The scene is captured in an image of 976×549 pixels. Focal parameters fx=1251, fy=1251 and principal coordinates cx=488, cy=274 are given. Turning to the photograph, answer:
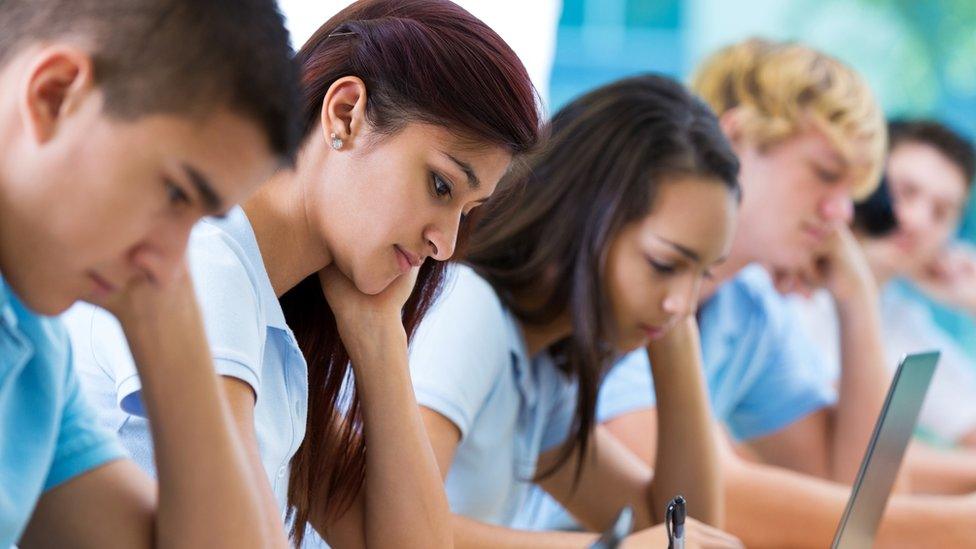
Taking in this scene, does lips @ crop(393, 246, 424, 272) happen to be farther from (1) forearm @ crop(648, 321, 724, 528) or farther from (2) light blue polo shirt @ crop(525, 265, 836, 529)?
(2) light blue polo shirt @ crop(525, 265, 836, 529)

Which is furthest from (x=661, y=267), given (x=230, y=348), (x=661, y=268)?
(x=230, y=348)

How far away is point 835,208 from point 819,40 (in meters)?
1.04

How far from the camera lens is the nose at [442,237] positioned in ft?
3.14

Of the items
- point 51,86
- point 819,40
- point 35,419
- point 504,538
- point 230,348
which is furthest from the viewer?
point 819,40

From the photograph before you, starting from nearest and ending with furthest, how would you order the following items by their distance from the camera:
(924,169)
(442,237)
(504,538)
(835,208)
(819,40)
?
(442,237), (504,538), (835,208), (924,169), (819,40)

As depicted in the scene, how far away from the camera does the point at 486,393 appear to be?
4.26 ft

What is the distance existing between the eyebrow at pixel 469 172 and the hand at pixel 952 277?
6.84ft

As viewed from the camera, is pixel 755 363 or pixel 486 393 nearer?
pixel 486 393

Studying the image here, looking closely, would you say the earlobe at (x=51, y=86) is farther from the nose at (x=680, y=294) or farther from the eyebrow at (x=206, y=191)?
the nose at (x=680, y=294)

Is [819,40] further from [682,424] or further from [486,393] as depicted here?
[486,393]

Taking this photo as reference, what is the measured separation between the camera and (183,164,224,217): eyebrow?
60 centimetres

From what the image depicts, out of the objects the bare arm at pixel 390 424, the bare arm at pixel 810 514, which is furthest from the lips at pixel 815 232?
the bare arm at pixel 390 424

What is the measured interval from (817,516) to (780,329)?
1.55 ft

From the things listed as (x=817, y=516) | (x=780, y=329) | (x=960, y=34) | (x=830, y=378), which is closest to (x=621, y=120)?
(x=817, y=516)
